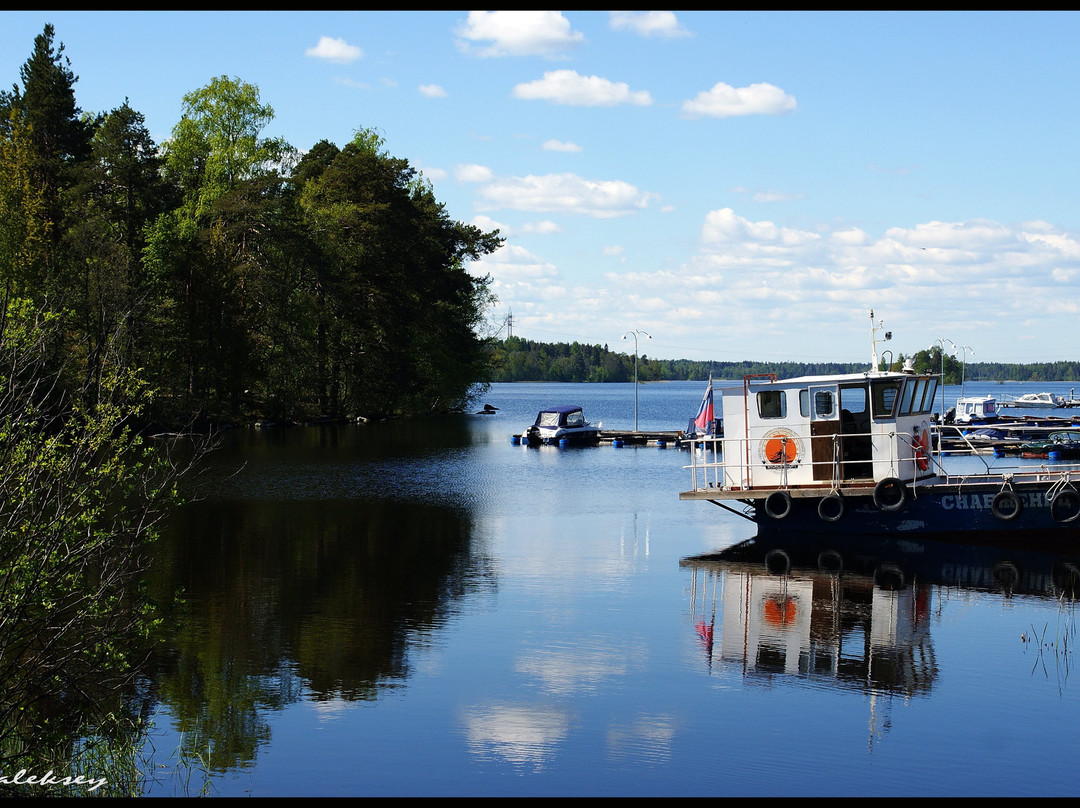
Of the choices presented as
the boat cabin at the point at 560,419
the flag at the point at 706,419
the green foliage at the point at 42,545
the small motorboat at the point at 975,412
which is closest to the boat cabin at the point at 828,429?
the green foliage at the point at 42,545

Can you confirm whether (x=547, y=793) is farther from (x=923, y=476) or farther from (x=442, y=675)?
(x=923, y=476)

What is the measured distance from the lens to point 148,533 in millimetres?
11852

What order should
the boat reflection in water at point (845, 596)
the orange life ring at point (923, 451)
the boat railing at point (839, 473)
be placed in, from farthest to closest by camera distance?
the orange life ring at point (923, 451)
the boat railing at point (839, 473)
the boat reflection in water at point (845, 596)

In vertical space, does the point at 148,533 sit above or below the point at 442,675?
above

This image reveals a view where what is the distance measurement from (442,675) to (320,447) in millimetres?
44823

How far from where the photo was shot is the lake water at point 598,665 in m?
12.4

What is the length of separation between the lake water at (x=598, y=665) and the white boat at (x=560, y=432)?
36.8 meters

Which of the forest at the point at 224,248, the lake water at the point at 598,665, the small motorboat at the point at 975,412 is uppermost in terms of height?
the forest at the point at 224,248

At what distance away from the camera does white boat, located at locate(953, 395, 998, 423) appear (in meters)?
77.5

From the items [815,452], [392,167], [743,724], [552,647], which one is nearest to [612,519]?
[815,452]

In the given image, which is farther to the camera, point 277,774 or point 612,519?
point 612,519

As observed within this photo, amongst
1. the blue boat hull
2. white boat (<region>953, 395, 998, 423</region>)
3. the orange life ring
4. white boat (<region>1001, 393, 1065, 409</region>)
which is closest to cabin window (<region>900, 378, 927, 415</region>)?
the orange life ring

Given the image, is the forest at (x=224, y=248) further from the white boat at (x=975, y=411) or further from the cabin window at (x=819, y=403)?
the white boat at (x=975, y=411)

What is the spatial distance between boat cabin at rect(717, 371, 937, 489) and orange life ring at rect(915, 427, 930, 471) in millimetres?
27
